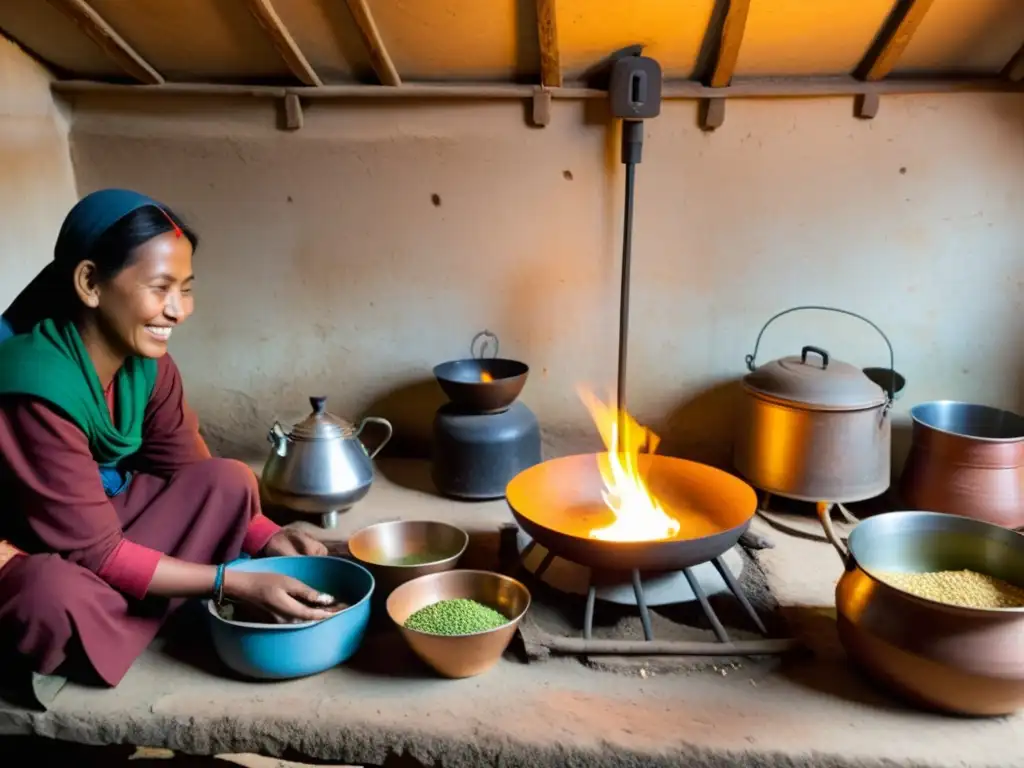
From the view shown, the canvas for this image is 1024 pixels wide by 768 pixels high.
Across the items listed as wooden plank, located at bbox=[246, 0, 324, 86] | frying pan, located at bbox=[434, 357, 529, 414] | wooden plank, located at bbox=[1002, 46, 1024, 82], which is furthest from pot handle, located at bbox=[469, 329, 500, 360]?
wooden plank, located at bbox=[1002, 46, 1024, 82]

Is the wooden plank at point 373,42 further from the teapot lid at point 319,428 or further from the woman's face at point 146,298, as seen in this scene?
the teapot lid at point 319,428

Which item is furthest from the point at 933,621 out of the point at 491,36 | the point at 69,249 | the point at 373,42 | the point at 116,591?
the point at 373,42

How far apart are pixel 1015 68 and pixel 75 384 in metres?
2.97

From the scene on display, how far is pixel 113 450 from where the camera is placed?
1.86 meters

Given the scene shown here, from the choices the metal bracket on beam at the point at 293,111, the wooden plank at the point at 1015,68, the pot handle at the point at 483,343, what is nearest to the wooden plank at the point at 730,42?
the wooden plank at the point at 1015,68

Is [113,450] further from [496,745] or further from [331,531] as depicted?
[496,745]

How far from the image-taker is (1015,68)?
2.65 meters

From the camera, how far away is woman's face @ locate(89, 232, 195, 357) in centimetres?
174

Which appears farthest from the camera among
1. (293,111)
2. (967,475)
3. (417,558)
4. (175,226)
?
(293,111)

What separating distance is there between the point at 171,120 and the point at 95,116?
0.29 m

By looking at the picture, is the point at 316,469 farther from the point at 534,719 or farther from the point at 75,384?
the point at 534,719

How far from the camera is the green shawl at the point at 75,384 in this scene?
1642 millimetres

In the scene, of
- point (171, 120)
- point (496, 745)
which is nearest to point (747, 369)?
point (496, 745)

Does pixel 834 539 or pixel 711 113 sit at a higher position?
pixel 711 113
